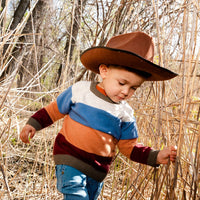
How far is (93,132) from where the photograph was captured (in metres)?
1.06

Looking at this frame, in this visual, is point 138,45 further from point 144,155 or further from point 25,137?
point 25,137

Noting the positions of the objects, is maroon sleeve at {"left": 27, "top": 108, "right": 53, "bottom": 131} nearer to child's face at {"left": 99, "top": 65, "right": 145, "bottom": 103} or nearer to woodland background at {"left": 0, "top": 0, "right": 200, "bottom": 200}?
woodland background at {"left": 0, "top": 0, "right": 200, "bottom": 200}

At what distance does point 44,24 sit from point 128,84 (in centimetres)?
274

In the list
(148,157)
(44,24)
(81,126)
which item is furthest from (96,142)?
(44,24)

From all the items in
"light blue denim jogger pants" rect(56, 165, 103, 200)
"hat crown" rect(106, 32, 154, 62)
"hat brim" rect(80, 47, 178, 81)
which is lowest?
"light blue denim jogger pants" rect(56, 165, 103, 200)

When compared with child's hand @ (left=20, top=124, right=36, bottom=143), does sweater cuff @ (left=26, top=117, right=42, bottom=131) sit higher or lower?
higher

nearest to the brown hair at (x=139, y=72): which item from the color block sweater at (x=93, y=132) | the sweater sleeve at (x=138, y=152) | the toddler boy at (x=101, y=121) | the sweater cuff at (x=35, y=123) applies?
the toddler boy at (x=101, y=121)

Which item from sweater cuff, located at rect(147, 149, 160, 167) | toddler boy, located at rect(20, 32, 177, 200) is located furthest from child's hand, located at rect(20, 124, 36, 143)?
sweater cuff, located at rect(147, 149, 160, 167)

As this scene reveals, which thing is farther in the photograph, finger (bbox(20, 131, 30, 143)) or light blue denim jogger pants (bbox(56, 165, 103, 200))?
finger (bbox(20, 131, 30, 143))

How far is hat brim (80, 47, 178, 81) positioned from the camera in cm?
98

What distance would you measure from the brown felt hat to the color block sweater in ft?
0.44

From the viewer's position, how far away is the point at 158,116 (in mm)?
1062

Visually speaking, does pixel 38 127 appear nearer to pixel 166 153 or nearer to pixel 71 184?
pixel 71 184

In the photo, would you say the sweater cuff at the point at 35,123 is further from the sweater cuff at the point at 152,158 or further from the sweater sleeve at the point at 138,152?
the sweater cuff at the point at 152,158
